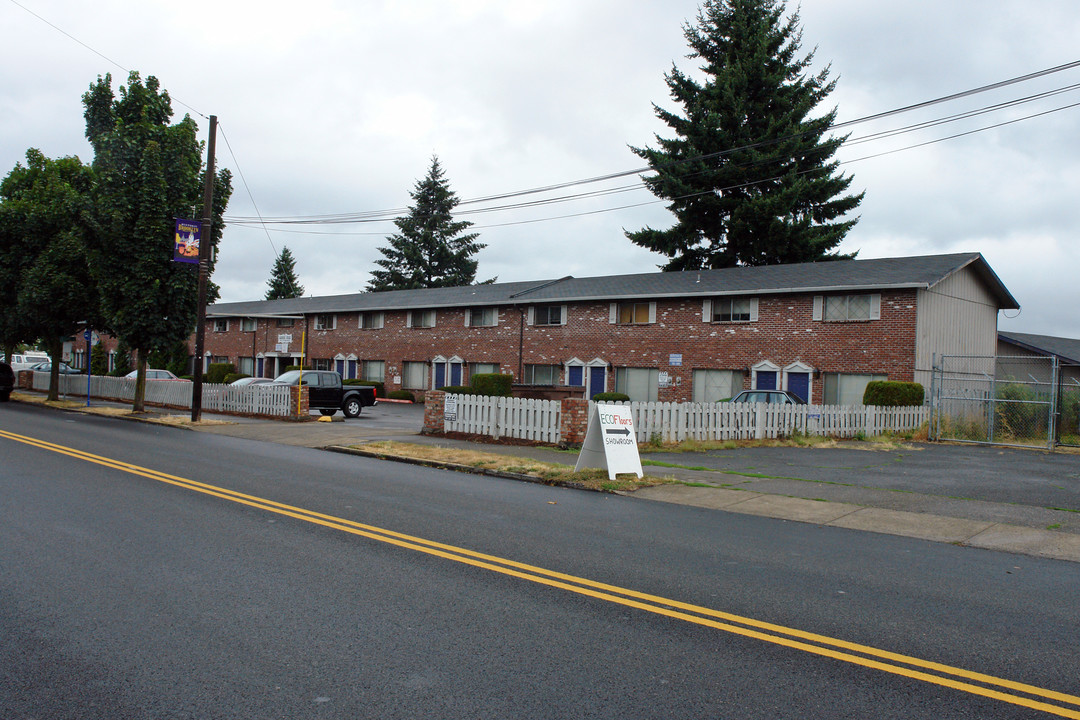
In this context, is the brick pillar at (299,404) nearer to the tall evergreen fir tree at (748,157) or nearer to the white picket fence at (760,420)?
the white picket fence at (760,420)

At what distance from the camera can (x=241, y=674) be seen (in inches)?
167

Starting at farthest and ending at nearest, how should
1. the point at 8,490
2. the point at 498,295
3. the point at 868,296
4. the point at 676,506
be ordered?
the point at 498,295 < the point at 868,296 < the point at 676,506 < the point at 8,490

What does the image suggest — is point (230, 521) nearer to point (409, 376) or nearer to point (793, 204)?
point (409, 376)

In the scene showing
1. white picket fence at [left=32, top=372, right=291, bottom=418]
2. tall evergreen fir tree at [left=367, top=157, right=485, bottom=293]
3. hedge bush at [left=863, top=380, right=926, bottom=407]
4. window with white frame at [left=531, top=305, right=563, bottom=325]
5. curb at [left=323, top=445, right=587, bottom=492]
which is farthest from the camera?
tall evergreen fir tree at [left=367, top=157, right=485, bottom=293]

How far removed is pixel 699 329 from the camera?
31.4 meters

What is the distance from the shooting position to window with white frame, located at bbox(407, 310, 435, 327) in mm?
42531

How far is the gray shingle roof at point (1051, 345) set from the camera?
36.4 m

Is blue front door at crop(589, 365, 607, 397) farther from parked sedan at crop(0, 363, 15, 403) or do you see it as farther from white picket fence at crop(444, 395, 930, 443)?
parked sedan at crop(0, 363, 15, 403)

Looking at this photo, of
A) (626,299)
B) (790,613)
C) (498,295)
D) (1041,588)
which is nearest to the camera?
(790,613)

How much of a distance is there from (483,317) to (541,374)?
16.2 ft

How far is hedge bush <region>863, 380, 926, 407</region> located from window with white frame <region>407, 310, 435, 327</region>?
24406mm

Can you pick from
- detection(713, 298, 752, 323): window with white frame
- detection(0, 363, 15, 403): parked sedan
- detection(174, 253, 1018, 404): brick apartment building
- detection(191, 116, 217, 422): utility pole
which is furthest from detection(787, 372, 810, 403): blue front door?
detection(0, 363, 15, 403): parked sedan

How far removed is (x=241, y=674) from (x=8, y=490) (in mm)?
7631

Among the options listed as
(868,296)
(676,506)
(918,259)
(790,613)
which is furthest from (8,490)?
(918,259)
